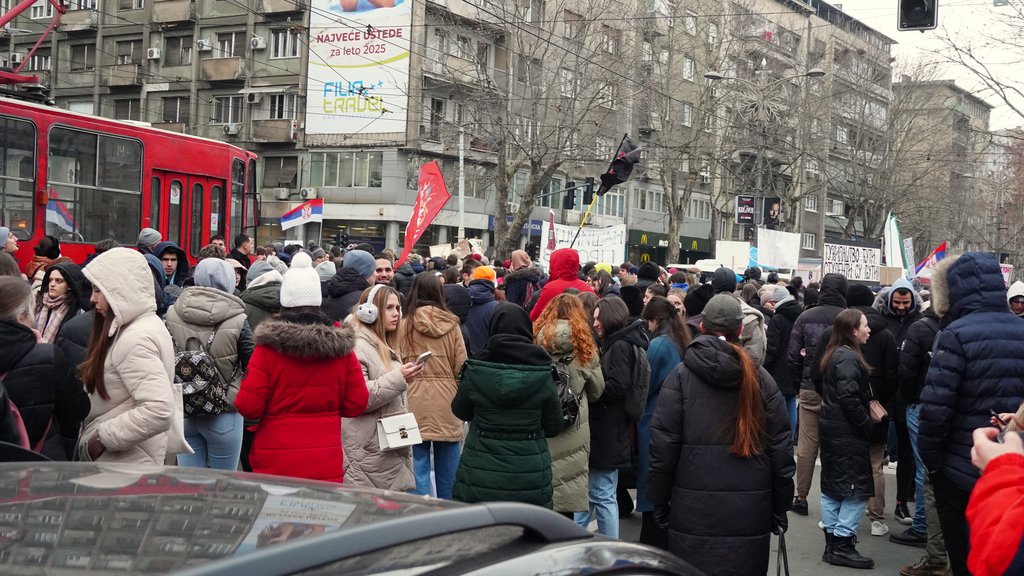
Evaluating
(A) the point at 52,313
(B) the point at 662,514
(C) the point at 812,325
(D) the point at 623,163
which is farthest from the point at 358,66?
(B) the point at 662,514

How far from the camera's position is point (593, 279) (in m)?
13.1

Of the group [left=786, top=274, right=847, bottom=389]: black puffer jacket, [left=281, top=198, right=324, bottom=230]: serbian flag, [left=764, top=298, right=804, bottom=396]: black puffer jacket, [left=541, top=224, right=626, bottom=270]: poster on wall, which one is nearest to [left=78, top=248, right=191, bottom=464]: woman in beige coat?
[left=786, top=274, right=847, bottom=389]: black puffer jacket

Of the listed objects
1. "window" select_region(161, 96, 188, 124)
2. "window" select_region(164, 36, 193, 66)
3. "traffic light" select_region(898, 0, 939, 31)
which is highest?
"window" select_region(164, 36, 193, 66)

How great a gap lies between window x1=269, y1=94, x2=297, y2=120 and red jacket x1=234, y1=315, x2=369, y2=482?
38.9 metres

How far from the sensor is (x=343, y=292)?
27.4ft

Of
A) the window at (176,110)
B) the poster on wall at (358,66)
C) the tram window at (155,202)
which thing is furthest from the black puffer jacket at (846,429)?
the window at (176,110)

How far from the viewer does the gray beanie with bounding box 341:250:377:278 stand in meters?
8.27

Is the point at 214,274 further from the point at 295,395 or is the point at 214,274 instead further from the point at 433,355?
the point at 295,395

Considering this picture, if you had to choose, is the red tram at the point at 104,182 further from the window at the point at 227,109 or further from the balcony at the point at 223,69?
the window at the point at 227,109

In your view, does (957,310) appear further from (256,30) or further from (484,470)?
(256,30)

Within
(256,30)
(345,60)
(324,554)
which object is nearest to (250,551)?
(324,554)

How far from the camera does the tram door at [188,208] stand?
15.0 meters

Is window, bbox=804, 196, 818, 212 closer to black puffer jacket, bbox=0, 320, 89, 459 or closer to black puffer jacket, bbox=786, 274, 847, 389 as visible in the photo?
black puffer jacket, bbox=786, 274, 847, 389

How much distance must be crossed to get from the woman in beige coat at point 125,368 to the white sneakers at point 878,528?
18.7 ft
